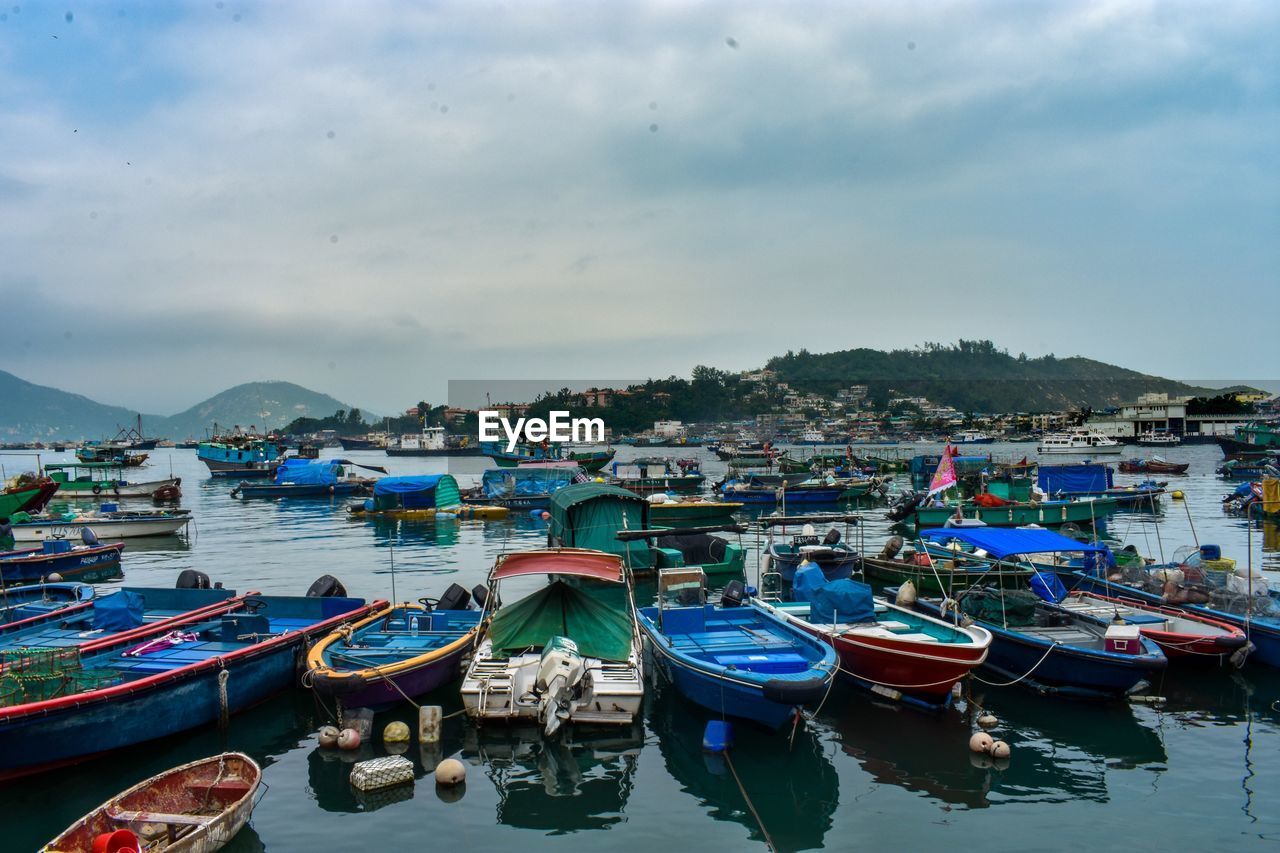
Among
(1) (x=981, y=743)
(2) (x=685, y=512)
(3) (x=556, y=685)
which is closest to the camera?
(1) (x=981, y=743)

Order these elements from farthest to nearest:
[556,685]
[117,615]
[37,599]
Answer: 1. [37,599]
2. [117,615]
3. [556,685]

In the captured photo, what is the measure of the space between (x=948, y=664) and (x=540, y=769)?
263 inches

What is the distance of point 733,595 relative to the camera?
775 inches

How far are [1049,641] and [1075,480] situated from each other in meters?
36.1

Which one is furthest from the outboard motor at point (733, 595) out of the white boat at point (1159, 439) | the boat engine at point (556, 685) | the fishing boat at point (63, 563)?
A: the white boat at point (1159, 439)

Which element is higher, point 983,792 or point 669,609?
point 669,609

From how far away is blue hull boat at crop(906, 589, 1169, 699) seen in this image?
13781 mm

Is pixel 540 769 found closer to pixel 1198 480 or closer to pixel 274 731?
pixel 274 731

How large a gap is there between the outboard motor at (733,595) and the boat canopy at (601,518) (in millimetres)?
6731

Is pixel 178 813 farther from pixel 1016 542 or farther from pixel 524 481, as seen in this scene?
pixel 524 481

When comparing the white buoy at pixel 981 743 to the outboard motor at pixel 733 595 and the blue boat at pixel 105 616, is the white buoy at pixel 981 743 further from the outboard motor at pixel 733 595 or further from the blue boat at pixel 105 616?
the blue boat at pixel 105 616

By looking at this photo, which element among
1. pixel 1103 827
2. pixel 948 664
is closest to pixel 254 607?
pixel 948 664

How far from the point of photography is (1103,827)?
33.5 ft

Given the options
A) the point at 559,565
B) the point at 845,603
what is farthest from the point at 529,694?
the point at 845,603
